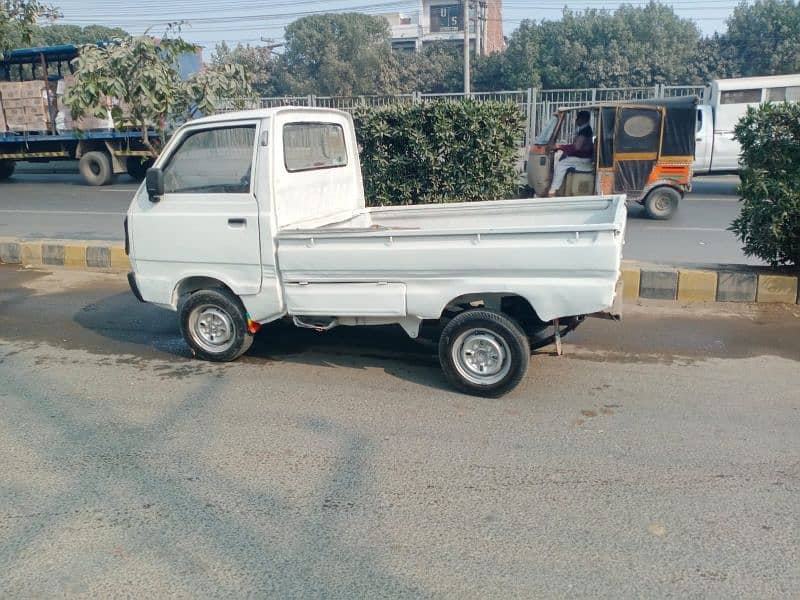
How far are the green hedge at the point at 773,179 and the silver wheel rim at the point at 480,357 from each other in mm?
3736

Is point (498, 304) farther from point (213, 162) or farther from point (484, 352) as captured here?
point (213, 162)

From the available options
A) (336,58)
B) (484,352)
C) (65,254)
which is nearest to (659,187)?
(484,352)

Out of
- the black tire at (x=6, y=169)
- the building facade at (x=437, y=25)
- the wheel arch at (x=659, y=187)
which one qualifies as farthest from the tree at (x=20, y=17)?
the building facade at (x=437, y=25)

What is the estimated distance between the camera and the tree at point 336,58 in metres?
43.7

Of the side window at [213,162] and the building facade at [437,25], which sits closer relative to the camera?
the side window at [213,162]

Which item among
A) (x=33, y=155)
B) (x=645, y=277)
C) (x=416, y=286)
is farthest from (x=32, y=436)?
(x=33, y=155)

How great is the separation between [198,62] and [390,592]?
20288 mm

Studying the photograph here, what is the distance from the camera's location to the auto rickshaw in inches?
471

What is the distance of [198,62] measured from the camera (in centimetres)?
2062

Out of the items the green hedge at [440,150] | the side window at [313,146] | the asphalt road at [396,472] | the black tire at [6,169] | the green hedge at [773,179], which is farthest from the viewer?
the black tire at [6,169]

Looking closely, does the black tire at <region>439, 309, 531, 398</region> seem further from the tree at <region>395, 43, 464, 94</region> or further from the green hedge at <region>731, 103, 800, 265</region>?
the tree at <region>395, 43, 464, 94</region>

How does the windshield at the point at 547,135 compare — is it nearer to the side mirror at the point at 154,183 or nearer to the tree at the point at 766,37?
the side mirror at the point at 154,183

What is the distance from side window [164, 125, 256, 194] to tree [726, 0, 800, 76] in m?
35.4

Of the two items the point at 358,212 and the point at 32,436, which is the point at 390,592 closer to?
the point at 32,436
